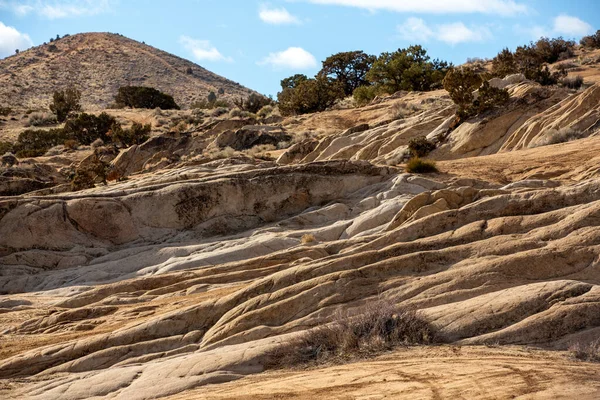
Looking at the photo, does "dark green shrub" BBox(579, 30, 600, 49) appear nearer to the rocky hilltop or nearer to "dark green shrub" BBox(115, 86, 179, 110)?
the rocky hilltop

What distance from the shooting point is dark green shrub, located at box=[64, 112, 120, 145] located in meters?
54.6

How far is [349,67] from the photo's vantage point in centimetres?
6825

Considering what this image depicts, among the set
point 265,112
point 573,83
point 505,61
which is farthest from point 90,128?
point 573,83

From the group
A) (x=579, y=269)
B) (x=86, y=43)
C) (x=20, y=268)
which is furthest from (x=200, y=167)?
(x=86, y=43)

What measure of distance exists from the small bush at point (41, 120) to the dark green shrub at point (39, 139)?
8.45 metres

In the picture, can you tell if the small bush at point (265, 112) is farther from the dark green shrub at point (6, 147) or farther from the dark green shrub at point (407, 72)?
the dark green shrub at point (6, 147)

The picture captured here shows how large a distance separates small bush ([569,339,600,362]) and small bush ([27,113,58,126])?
2426 inches

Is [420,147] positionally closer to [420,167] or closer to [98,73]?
[420,167]

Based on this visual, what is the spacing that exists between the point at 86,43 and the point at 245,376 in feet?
360

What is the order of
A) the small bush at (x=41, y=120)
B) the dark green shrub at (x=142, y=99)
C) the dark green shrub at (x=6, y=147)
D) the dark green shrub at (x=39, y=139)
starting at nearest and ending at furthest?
the dark green shrub at (x=6, y=147)
the dark green shrub at (x=39, y=139)
the small bush at (x=41, y=120)
the dark green shrub at (x=142, y=99)

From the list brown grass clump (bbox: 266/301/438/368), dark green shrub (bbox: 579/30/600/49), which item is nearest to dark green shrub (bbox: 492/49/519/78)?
dark green shrub (bbox: 579/30/600/49)

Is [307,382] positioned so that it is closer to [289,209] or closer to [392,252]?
[392,252]

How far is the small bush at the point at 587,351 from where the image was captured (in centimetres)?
909

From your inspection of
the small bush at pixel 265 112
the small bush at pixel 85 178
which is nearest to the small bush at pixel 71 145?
the small bush at pixel 265 112
